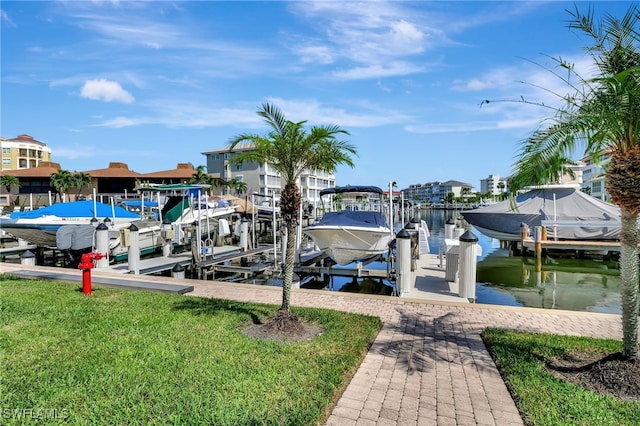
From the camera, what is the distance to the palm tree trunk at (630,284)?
4883 millimetres

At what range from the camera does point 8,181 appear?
5541 centimetres

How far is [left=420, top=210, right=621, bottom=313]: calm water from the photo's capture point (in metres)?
11.7

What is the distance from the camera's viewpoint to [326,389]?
14.7 ft

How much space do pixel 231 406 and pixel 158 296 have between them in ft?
19.1

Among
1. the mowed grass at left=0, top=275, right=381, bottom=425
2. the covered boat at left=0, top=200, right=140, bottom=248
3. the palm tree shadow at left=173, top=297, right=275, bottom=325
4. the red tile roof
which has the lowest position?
the palm tree shadow at left=173, top=297, right=275, bottom=325

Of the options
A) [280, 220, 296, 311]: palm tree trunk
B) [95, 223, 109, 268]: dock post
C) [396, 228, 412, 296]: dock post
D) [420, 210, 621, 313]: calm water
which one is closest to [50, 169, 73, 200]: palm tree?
[95, 223, 109, 268]: dock post

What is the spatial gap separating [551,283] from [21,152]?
107639 mm

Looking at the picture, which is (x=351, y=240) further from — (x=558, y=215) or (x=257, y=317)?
(x=558, y=215)

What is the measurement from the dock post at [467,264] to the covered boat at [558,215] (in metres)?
15.0

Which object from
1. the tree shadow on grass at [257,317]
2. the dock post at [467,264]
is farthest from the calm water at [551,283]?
the tree shadow on grass at [257,317]

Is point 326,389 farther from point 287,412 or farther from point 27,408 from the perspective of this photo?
point 27,408

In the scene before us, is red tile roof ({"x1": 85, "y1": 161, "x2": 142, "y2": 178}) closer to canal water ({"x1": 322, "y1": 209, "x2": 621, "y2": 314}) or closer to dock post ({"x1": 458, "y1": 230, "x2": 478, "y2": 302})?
canal water ({"x1": 322, "y1": 209, "x2": 621, "y2": 314})

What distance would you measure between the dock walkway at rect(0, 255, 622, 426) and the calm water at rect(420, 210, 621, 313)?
3.45 metres

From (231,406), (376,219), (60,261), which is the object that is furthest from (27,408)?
(60,261)
